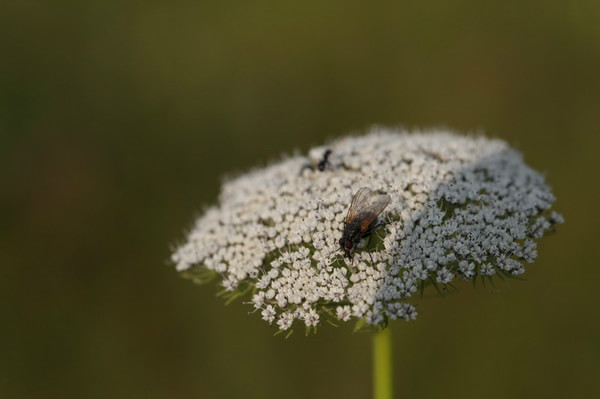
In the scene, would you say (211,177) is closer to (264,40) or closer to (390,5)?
(264,40)

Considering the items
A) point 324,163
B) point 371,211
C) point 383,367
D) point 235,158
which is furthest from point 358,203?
point 235,158

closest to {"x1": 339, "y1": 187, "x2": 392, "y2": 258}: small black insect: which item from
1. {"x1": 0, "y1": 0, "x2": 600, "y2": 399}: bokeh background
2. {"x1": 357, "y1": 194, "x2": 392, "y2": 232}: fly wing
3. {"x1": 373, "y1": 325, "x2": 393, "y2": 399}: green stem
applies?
{"x1": 357, "y1": 194, "x2": 392, "y2": 232}: fly wing

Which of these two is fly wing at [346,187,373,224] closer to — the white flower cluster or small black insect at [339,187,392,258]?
small black insect at [339,187,392,258]

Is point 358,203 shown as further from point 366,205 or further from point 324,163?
point 324,163

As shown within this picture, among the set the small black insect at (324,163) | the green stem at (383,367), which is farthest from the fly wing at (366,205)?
the green stem at (383,367)

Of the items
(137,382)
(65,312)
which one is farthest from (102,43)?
(137,382)

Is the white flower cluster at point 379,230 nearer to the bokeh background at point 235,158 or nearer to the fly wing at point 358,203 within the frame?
the fly wing at point 358,203
